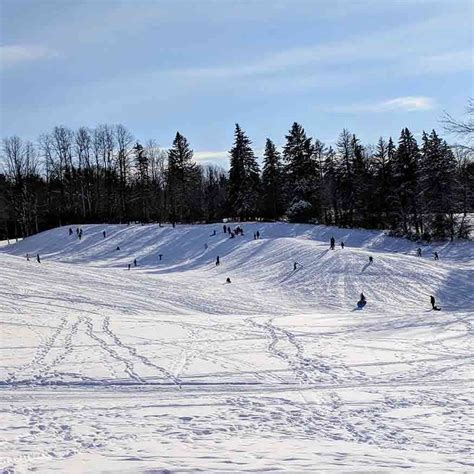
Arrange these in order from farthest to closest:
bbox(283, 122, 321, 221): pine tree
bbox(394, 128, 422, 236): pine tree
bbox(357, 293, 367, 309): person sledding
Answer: bbox(283, 122, 321, 221): pine tree
bbox(394, 128, 422, 236): pine tree
bbox(357, 293, 367, 309): person sledding

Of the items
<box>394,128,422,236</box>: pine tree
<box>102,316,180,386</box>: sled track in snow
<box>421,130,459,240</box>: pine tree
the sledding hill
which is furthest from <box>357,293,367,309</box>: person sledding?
<box>394,128,422,236</box>: pine tree

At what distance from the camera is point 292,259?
1455 inches

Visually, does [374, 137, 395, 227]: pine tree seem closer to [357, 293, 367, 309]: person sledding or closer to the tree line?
the tree line

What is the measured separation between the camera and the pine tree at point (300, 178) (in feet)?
186

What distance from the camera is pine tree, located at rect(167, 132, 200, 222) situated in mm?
69000

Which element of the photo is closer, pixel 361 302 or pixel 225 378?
pixel 225 378

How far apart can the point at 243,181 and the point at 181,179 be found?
1254cm

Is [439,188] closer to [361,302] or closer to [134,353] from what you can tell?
[361,302]

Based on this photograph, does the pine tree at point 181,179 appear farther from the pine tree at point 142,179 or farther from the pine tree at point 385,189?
the pine tree at point 385,189

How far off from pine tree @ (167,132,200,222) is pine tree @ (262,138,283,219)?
10262 millimetres

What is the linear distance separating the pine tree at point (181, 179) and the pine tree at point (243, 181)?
29.7ft

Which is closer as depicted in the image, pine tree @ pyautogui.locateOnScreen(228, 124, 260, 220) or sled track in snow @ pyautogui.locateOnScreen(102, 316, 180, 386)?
sled track in snow @ pyautogui.locateOnScreen(102, 316, 180, 386)

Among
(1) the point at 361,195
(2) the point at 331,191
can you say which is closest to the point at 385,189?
(1) the point at 361,195

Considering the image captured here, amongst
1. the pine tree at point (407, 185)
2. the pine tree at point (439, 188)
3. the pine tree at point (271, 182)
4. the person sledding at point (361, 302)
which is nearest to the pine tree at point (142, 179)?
the pine tree at point (271, 182)
